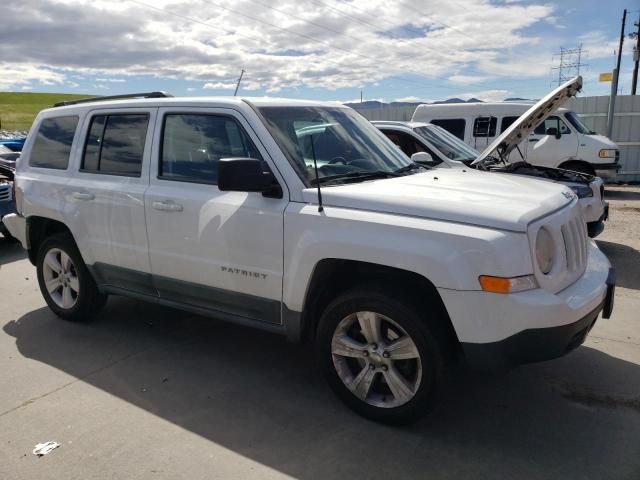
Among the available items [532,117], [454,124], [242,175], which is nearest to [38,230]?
[242,175]

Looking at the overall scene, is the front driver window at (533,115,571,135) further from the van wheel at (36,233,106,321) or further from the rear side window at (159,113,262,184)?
the van wheel at (36,233,106,321)

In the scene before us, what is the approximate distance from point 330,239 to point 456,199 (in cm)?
76

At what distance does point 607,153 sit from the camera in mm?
12688

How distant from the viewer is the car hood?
2.97m

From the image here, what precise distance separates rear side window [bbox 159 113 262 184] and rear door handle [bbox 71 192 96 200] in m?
0.79

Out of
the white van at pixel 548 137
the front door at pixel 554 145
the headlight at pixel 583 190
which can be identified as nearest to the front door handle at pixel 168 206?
the headlight at pixel 583 190

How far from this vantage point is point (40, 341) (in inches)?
190

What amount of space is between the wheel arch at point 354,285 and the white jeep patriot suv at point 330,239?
0.01 metres

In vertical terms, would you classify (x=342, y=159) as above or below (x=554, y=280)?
above

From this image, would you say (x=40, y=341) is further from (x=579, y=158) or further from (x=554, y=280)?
(x=579, y=158)

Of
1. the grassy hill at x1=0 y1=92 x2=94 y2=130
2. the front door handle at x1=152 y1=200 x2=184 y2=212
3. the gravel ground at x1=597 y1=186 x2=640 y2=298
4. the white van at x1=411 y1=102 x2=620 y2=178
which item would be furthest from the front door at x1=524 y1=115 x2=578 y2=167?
the grassy hill at x1=0 y1=92 x2=94 y2=130

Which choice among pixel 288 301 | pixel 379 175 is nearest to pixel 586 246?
pixel 379 175

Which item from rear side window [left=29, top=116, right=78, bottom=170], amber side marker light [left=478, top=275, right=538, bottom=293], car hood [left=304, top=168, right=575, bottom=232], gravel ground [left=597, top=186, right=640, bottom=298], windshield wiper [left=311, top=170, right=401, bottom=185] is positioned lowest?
gravel ground [left=597, top=186, right=640, bottom=298]

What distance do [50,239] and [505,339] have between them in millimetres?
4169
